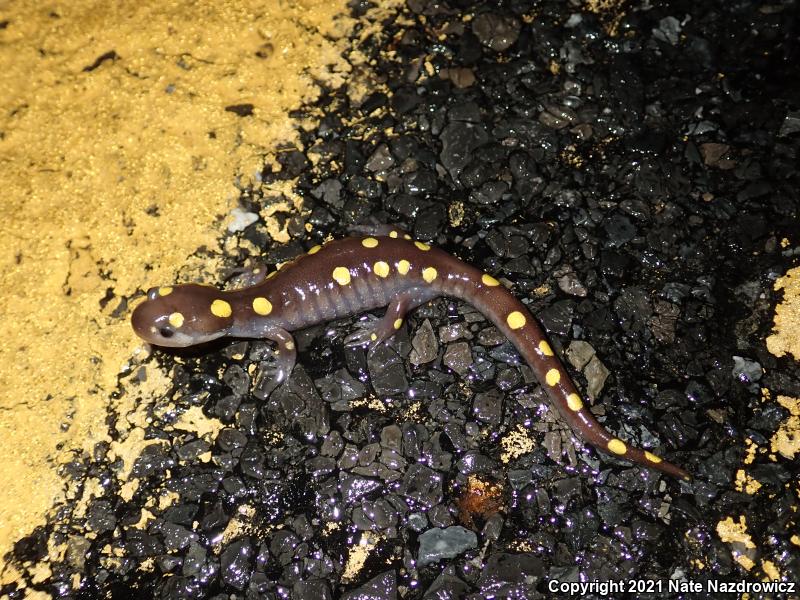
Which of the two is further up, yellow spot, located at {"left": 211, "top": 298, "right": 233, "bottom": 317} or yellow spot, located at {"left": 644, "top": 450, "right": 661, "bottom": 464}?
yellow spot, located at {"left": 211, "top": 298, "right": 233, "bottom": 317}

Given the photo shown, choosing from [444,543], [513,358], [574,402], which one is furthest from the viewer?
Result: [513,358]

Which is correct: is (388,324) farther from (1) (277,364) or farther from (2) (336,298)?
(1) (277,364)

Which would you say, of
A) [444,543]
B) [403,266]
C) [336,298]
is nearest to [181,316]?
[336,298]

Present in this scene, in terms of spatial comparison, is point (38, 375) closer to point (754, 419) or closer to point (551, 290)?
point (551, 290)

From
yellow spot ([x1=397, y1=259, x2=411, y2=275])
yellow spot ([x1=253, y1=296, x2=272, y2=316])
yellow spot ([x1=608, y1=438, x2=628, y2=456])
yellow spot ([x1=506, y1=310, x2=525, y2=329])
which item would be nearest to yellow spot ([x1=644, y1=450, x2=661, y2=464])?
yellow spot ([x1=608, y1=438, x2=628, y2=456])

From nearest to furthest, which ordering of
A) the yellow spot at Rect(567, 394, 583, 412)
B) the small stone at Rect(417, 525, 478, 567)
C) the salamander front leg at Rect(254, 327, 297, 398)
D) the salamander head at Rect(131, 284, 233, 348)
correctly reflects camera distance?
the small stone at Rect(417, 525, 478, 567)
the yellow spot at Rect(567, 394, 583, 412)
the salamander head at Rect(131, 284, 233, 348)
the salamander front leg at Rect(254, 327, 297, 398)

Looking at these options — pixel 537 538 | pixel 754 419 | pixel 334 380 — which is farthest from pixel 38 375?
pixel 754 419

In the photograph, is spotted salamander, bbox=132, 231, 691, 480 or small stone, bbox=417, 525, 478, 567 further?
spotted salamander, bbox=132, 231, 691, 480

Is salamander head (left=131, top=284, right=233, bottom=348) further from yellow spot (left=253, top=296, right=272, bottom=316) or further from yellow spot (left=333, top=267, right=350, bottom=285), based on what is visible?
yellow spot (left=333, top=267, right=350, bottom=285)
